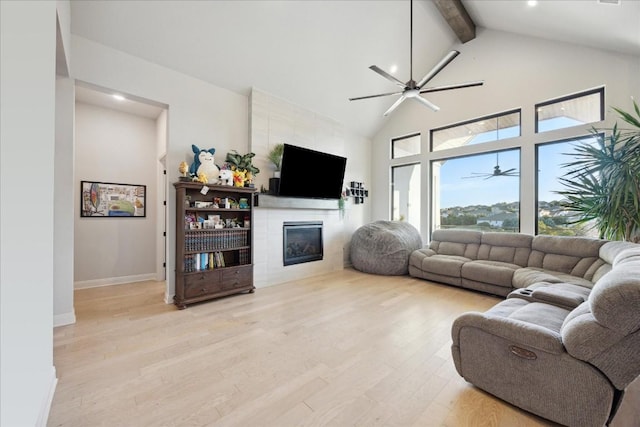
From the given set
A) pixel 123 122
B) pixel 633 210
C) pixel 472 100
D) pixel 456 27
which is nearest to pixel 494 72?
pixel 472 100

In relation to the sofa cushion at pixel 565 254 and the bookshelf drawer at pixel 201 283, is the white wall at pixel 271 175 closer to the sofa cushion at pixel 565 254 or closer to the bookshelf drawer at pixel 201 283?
the bookshelf drawer at pixel 201 283

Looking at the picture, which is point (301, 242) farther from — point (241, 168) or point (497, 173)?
point (497, 173)

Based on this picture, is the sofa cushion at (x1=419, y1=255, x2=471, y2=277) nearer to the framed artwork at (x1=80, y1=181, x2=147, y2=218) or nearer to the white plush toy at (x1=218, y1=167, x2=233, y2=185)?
the white plush toy at (x1=218, y1=167, x2=233, y2=185)

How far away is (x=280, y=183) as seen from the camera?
175 inches

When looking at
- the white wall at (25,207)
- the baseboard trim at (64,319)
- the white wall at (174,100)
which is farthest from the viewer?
the white wall at (174,100)

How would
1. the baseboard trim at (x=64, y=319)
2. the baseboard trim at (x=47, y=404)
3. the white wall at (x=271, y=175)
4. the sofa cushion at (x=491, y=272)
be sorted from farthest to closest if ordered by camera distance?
the white wall at (x=271, y=175) → the sofa cushion at (x=491, y=272) → the baseboard trim at (x=64, y=319) → the baseboard trim at (x=47, y=404)

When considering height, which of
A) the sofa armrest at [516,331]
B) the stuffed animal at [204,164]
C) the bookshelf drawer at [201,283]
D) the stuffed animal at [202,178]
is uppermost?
the stuffed animal at [204,164]

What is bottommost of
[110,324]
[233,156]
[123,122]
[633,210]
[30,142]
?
[110,324]

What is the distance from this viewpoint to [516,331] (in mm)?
1640

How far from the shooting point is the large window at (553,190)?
4.22 metres

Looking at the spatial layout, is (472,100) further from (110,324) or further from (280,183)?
(110,324)

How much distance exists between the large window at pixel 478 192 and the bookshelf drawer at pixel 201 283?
4716 mm

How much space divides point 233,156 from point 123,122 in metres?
2.39

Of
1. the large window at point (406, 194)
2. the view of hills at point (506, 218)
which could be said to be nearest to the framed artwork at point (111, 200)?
the large window at point (406, 194)
